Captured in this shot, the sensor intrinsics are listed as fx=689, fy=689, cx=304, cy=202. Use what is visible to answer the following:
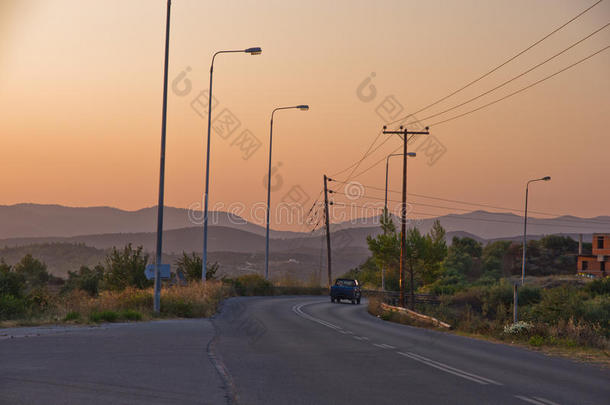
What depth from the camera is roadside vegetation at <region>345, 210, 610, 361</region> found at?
845 inches

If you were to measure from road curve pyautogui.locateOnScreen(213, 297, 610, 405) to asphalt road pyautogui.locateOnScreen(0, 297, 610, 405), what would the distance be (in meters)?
0.02

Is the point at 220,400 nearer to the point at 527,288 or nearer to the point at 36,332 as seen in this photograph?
the point at 36,332

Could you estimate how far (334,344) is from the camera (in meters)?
18.0

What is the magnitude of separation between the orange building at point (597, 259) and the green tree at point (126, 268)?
80437 millimetres

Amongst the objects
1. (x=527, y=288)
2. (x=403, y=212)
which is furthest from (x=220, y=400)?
(x=527, y=288)

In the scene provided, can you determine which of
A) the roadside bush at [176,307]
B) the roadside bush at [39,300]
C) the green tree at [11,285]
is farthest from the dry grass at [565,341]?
the green tree at [11,285]

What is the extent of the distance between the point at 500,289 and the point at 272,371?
53.7 meters

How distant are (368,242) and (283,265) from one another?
4402 inches

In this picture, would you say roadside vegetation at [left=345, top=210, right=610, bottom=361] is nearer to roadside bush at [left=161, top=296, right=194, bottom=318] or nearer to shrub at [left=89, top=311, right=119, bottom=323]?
roadside bush at [left=161, top=296, right=194, bottom=318]

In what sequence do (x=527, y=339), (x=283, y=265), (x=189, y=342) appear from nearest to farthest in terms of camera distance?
(x=189, y=342)
(x=527, y=339)
(x=283, y=265)

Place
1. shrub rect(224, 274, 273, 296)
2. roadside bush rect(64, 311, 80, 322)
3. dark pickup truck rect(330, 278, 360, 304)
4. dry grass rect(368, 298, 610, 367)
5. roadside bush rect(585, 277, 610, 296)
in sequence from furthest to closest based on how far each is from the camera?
roadside bush rect(585, 277, 610, 296) < shrub rect(224, 274, 273, 296) < dark pickup truck rect(330, 278, 360, 304) < roadside bush rect(64, 311, 80, 322) < dry grass rect(368, 298, 610, 367)

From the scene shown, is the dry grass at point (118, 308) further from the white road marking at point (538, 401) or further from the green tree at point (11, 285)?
the white road marking at point (538, 401)

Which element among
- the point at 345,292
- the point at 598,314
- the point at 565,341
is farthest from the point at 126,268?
the point at 598,314

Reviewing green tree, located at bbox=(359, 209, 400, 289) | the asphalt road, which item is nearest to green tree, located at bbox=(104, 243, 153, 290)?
the asphalt road
